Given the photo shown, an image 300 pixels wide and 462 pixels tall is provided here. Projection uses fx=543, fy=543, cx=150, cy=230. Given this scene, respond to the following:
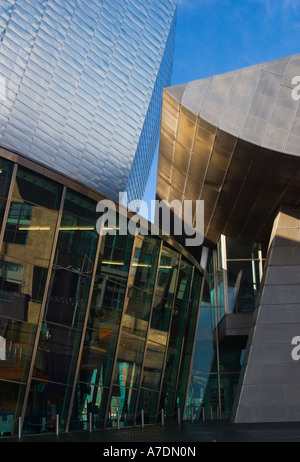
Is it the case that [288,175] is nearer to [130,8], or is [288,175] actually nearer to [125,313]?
[125,313]

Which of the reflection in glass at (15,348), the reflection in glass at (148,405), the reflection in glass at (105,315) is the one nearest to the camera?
the reflection in glass at (15,348)

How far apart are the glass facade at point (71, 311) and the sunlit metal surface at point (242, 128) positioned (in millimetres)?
3240

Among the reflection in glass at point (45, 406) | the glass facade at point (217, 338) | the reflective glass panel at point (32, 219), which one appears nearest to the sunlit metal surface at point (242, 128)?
the reflective glass panel at point (32, 219)

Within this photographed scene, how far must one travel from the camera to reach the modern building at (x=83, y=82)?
1903cm

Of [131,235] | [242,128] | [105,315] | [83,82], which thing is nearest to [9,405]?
[105,315]

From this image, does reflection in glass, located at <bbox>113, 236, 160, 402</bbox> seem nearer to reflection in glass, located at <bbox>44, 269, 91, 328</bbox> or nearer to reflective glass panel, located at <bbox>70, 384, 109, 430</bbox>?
reflective glass panel, located at <bbox>70, 384, 109, 430</bbox>

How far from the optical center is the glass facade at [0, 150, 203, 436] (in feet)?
40.1

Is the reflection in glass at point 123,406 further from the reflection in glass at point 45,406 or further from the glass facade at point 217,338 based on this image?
the glass facade at point 217,338

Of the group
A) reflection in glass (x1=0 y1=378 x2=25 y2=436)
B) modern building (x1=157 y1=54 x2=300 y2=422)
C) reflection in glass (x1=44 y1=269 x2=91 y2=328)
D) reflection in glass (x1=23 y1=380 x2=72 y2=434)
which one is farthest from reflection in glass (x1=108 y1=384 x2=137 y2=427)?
reflection in glass (x1=0 y1=378 x2=25 y2=436)

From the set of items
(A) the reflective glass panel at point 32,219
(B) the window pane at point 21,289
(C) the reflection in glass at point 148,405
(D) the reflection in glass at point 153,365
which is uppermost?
(A) the reflective glass panel at point 32,219

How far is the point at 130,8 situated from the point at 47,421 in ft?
61.0

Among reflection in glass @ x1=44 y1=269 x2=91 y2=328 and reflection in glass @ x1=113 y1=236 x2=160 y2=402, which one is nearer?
reflection in glass @ x1=44 y1=269 x2=91 y2=328

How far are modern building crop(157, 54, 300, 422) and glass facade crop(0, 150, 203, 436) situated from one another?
9.82 feet

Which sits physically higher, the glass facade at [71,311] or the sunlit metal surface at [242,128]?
the sunlit metal surface at [242,128]
